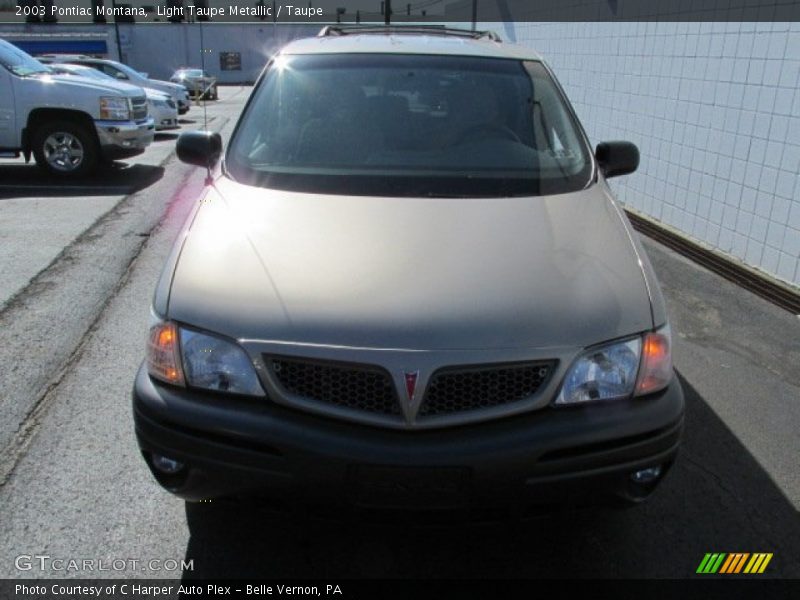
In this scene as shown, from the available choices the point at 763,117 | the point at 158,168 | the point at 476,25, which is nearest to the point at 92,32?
the point at 476,25

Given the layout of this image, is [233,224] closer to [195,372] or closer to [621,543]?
[195,372]

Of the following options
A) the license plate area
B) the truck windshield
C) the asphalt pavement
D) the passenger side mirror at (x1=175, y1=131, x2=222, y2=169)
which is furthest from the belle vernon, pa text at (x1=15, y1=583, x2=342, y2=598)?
the truck windshield

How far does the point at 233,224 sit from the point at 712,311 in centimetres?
386

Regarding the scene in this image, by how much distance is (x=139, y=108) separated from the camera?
1102 cm

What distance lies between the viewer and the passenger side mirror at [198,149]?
3689 millimetres

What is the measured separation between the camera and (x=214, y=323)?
2338 mm

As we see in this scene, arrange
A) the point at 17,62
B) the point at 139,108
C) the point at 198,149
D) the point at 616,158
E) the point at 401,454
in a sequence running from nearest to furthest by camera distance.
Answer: the point at 401,454 < the point at 198,149 < the point at 616,158 < the point at 17,62 < the point at 139,108

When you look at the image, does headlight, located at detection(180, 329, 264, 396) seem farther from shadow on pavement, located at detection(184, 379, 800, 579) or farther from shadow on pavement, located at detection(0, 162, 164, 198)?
shadow on pavement, located at detection(0, 162, 164, 198)

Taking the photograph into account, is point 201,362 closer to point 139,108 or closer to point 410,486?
point 410,486

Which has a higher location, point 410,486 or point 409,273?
point 409,273

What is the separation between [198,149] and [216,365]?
172 cm

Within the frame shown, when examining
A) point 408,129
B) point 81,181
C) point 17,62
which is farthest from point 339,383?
point 17,62

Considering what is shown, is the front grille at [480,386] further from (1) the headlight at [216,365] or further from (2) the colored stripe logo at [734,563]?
(2) the colored stripe logo at [734,563]

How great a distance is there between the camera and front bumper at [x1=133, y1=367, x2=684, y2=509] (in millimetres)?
2172
